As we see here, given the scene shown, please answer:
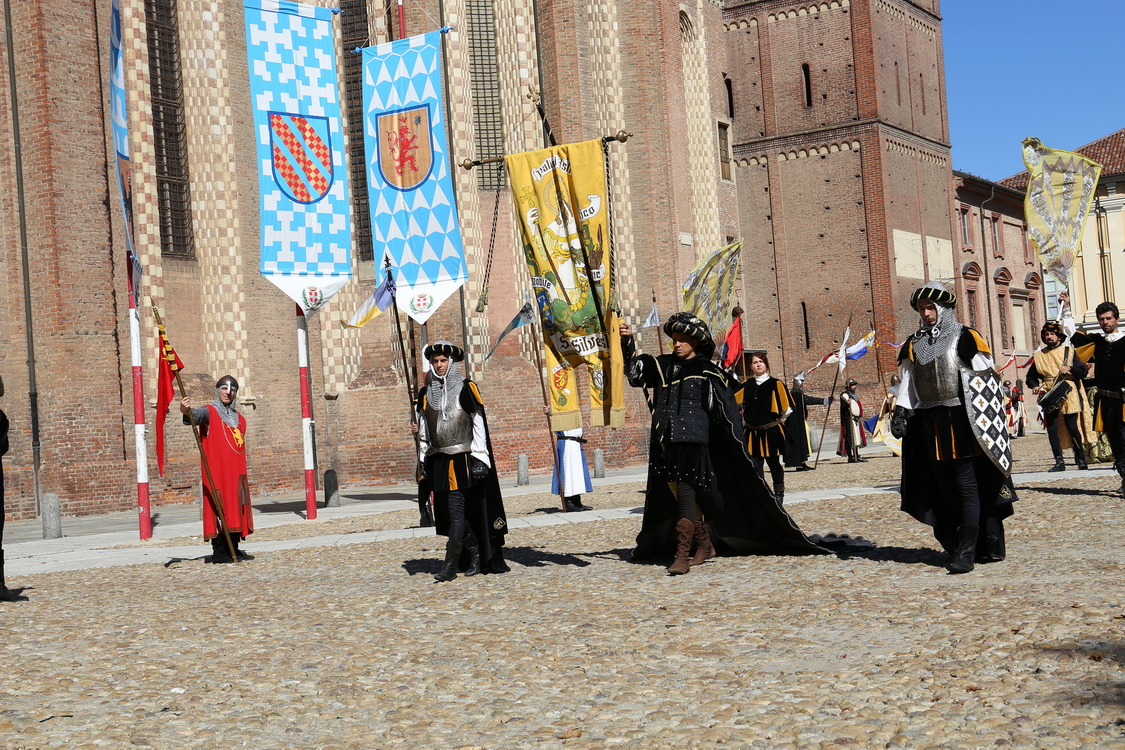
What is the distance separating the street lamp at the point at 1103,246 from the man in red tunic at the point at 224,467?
2142 inches

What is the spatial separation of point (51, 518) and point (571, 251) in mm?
9006

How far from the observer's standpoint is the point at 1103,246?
188 ft

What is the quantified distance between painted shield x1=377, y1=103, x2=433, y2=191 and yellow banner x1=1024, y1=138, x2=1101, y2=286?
803cm

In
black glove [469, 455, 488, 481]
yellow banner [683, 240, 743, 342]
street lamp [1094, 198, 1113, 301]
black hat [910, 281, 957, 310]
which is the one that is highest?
street lamp [1094, 198, 1113, 301]

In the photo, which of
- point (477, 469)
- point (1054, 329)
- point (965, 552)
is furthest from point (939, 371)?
point (1054, 329)

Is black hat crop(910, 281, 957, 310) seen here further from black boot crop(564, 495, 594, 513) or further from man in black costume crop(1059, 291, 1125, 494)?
black boot crop(564, 495, 594, 513)

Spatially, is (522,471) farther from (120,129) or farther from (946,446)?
(946,446)

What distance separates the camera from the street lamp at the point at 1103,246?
188 ft

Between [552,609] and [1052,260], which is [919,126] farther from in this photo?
[552,609]

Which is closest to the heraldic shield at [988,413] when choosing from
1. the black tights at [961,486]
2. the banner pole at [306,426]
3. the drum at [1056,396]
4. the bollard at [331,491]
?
the black tights at [961,486]

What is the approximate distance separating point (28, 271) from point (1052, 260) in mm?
15470

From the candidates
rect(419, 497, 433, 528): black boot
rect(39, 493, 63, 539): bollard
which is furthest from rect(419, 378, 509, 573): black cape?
rect(39, 493, 63, 539): bollard

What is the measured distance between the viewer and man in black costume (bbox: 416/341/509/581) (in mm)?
9180

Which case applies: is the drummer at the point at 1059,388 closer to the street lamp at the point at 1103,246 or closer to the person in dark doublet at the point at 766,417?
the person in dark doublet at the point at 766,417
